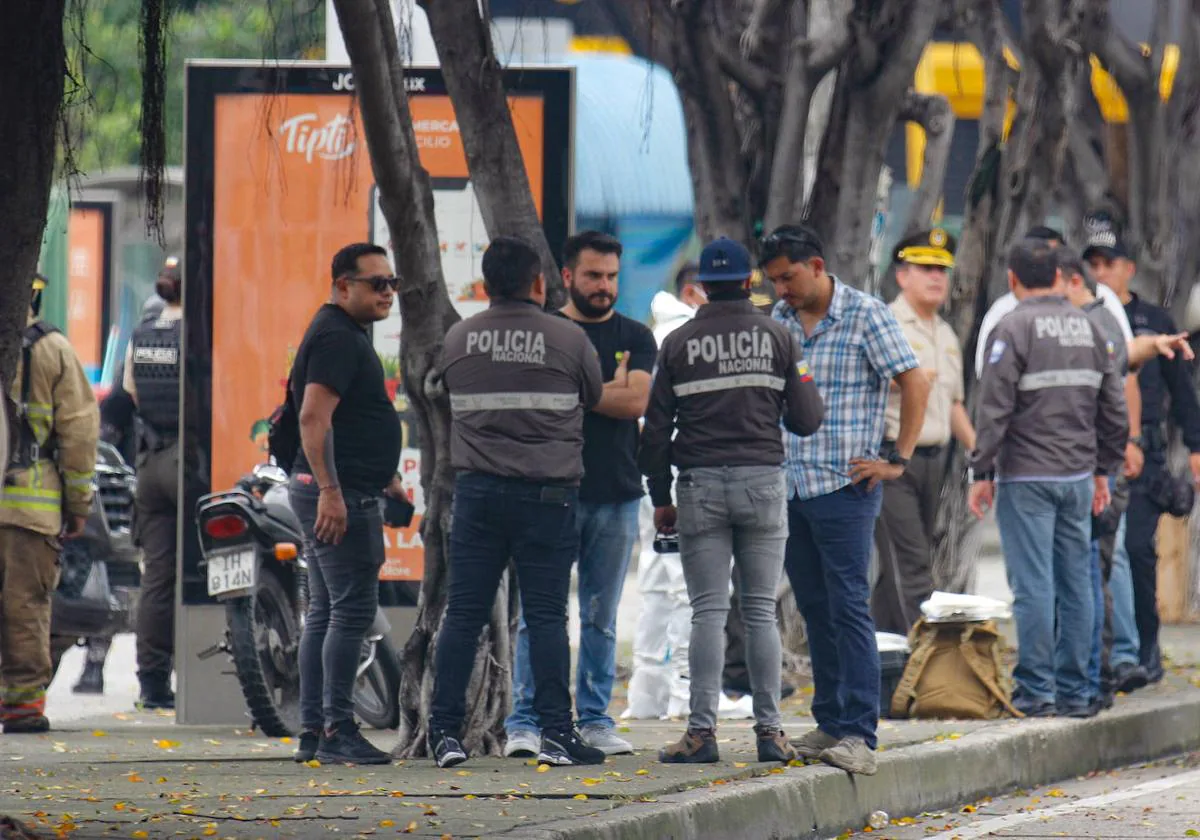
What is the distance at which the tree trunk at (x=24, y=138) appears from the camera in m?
6.58

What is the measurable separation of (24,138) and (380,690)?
4449 mm

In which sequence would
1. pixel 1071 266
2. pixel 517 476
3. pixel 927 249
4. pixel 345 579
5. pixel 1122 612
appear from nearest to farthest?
pixel 517 476, pixel 345 579, pixel 1071 266, pixel 927 249, pixel 1122 612

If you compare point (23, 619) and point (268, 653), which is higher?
point (23, 619)

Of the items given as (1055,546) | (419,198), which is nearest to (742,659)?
(1055,546)

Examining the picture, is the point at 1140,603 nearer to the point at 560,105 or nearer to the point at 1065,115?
the point at 1065,115

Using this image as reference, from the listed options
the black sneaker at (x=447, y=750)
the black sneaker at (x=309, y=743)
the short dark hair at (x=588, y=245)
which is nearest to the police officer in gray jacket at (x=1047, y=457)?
the short dark hair at (x=588, y=245)

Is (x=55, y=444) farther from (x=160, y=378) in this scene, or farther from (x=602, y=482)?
(x=602, y=482)

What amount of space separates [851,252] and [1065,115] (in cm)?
189

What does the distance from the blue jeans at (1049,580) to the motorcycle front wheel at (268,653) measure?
123 inches

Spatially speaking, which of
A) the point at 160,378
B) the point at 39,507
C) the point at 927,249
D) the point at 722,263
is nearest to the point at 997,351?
the point at 927,249

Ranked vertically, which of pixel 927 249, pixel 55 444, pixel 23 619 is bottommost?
pixel 23 619

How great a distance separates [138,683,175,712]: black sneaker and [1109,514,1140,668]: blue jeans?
4664mm

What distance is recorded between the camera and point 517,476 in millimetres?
8461

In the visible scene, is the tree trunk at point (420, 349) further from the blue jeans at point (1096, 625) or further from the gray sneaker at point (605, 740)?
the blue jeans at point (1096, 625)
